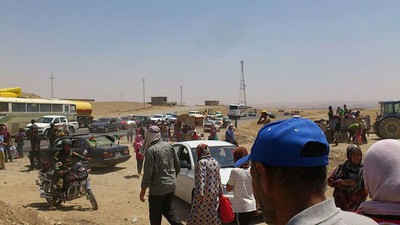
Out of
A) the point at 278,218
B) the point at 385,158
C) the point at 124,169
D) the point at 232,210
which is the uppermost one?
the point at 385,158

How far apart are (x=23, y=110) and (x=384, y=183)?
31.3 metres

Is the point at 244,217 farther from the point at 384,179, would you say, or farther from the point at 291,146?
the point at 291,146

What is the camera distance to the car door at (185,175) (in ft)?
26.3

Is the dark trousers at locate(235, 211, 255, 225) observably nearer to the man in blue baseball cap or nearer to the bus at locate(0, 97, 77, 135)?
the man in blue baseball cap

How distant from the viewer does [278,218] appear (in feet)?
4.72

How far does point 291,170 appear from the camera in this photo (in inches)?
55.5

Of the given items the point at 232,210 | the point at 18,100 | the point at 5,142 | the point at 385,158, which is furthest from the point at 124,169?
the point at 18,100

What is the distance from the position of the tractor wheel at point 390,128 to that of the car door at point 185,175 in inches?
677

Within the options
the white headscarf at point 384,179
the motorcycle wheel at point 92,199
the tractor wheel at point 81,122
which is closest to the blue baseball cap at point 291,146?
the white headscarf at point 384,179

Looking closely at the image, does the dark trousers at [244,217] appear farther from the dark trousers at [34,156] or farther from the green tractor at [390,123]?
the green tractor at [390,123]

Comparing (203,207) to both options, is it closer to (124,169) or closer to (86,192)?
(86,192)

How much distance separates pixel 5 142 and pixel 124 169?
5.20 meters

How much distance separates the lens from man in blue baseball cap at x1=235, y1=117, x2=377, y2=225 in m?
1.40

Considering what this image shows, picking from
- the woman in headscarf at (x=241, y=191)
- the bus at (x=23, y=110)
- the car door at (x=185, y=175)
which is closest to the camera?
the woman in headscarf at (x=241, y=191)
